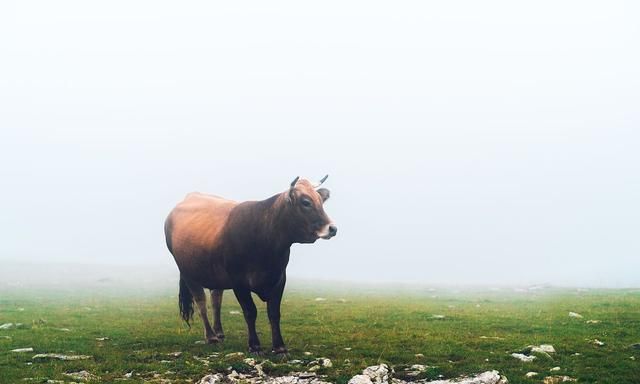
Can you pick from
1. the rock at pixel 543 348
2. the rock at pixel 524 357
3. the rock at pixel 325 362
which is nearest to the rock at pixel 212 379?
the rock at pixel 325 362

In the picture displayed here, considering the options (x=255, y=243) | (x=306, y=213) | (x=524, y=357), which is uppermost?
(x=306, y=213)

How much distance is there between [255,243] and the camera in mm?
15586

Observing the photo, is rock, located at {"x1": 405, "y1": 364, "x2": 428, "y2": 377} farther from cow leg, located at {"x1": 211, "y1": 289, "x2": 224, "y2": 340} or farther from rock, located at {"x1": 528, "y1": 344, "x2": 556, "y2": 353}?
cow leg, located at {"x1": 211, "y1": 289, "x2": 224, "y2": 340}

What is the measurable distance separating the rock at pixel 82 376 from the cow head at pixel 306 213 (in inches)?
223

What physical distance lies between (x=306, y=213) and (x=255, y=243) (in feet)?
5.57

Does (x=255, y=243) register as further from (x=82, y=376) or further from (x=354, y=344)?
(x=82, y=376)

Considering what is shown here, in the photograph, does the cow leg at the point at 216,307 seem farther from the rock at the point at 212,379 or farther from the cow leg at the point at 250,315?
the rock at the point at 212,379

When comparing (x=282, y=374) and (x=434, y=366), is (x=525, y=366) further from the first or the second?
(x=282, y=374)

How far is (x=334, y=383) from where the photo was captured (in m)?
12.6

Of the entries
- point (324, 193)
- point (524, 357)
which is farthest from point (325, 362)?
point (524, 357)

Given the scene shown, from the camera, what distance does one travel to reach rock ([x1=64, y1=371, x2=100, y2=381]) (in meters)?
13.4

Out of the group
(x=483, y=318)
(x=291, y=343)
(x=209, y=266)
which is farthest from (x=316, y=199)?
(x=483, y=318)

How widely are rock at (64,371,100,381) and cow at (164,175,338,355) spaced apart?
3893mm

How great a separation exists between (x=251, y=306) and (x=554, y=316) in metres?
15.5
